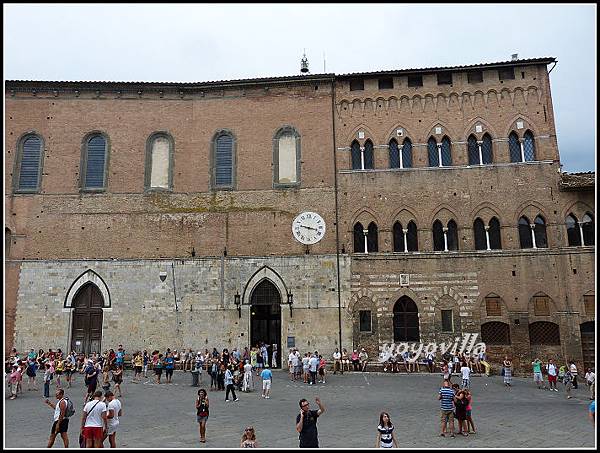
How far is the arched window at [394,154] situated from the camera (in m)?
25.4

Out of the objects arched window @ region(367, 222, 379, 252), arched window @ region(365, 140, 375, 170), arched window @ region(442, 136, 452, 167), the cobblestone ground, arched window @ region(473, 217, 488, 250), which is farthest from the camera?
arched window @ region(365, 140, 375, 170)

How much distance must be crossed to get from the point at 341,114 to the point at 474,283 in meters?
11.0

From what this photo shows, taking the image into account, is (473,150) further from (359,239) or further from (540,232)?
(359,239)

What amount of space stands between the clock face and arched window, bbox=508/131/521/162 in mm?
10079

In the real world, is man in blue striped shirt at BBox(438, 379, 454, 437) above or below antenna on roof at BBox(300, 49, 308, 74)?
below

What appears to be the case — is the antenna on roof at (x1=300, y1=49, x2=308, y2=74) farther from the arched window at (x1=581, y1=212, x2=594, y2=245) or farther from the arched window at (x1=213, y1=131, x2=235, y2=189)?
the arched window at (x1=581, y1=212, x2=594, y2=245)

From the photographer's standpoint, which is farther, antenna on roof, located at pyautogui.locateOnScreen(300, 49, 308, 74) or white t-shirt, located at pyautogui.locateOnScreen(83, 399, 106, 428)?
antenna on roof, located at pyautogui.locateOnScreen(300, 49, 308, 74)

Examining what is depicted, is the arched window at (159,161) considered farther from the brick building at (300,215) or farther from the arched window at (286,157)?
the arched window at (286,157)

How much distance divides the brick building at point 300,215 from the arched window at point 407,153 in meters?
0.07

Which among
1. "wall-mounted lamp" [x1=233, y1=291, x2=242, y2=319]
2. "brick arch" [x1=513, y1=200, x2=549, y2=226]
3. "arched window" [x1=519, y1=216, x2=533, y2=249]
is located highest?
"brick arch" [x1=513, y1=200, x2=549, y2=226]

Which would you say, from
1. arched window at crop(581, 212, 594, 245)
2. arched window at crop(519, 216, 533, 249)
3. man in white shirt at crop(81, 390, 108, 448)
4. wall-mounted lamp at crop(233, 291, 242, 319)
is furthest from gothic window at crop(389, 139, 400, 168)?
man in white shirt at crop(81, 390, 108, 448)

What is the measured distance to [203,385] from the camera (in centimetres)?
1969

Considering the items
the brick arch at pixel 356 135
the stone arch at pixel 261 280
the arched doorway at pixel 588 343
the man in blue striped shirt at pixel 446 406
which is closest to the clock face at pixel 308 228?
the stone arch at pixel 261 280

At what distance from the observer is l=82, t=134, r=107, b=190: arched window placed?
26.2 m
